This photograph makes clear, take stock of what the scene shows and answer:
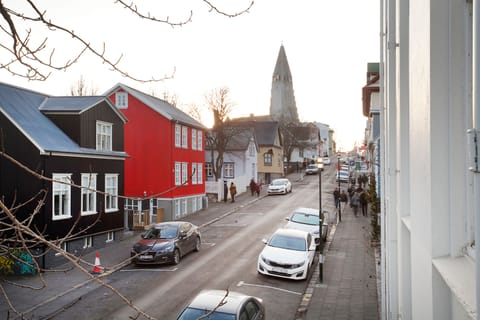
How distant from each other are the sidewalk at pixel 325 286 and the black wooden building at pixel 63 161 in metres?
1.25

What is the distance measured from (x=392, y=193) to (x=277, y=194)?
129ft

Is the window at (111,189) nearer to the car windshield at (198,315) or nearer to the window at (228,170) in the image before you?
the car windshield at (198,315)

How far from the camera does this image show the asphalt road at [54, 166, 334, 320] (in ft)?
44.1

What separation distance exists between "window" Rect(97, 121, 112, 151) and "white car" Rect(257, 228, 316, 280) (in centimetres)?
1048

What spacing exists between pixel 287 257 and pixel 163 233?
5.72 meters

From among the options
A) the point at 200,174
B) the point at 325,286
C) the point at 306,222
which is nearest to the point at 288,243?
the point at 325,286

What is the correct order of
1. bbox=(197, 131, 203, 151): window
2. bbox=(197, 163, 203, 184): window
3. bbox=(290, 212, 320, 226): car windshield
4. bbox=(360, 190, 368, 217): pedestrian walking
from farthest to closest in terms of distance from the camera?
bbox=(197, 131, 203, 151): window
bbox=(197, 163, 203, 184): window
bbox=(360, 190, 368, 217): pedestrian walking
bbox=(290, 212, 320, 226): car windshield

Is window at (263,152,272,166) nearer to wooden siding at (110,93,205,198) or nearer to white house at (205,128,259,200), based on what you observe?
white house at (205,128,259,200)

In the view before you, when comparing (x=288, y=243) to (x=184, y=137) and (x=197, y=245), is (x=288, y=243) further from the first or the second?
(x=184, y=137)

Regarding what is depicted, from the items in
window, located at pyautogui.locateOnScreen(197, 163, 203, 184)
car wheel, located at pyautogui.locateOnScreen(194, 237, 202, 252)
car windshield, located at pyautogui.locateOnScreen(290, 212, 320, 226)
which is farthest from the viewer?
window, located at pyautogui.locateOnScreen(197, 163, 203, 184)

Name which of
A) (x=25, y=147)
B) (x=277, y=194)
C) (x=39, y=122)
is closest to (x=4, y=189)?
(x=25, y=147)

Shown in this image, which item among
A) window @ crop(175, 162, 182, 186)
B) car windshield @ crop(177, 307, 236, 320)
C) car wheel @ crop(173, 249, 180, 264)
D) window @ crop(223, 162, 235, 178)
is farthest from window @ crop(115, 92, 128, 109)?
car windshield @ crop(177, 307, 236, 320)

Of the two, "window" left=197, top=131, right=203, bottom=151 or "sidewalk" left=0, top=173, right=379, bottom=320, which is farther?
"window" left=197, top=131, right=203, bottom=151

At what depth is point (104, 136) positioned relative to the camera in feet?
79.2
